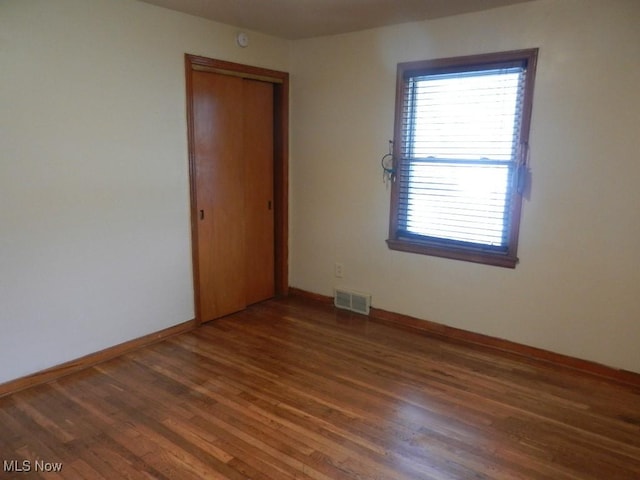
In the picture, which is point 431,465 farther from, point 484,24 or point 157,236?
point 484,24

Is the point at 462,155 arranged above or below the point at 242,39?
below

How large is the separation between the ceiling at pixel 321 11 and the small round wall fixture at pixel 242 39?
0.07 meters

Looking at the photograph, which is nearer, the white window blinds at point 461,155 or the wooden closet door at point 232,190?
the white window blinds at point 461,155

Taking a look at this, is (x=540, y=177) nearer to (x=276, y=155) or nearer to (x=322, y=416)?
(x=322, y=416)

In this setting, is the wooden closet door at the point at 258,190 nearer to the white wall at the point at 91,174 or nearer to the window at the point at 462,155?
the white wall at the point at 91,174

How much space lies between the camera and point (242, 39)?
3826mm

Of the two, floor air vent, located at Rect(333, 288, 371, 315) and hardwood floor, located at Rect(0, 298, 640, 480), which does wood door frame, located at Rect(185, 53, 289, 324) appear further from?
hardwood floor, located at Rect(0, 298, 640, 480)

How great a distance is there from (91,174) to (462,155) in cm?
262

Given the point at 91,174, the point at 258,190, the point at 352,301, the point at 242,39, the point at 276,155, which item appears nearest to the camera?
the point at 91,174

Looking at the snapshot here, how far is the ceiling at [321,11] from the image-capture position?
3.10 metres

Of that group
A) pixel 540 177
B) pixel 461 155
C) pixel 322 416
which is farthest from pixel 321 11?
pixel 322 416

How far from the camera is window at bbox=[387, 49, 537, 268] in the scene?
10.6ft

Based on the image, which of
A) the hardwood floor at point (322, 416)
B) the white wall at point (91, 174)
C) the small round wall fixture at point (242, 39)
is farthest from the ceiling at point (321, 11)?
the hardwood floor at point (322, 416)

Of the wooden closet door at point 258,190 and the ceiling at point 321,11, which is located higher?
the ceiling at point 321,11
